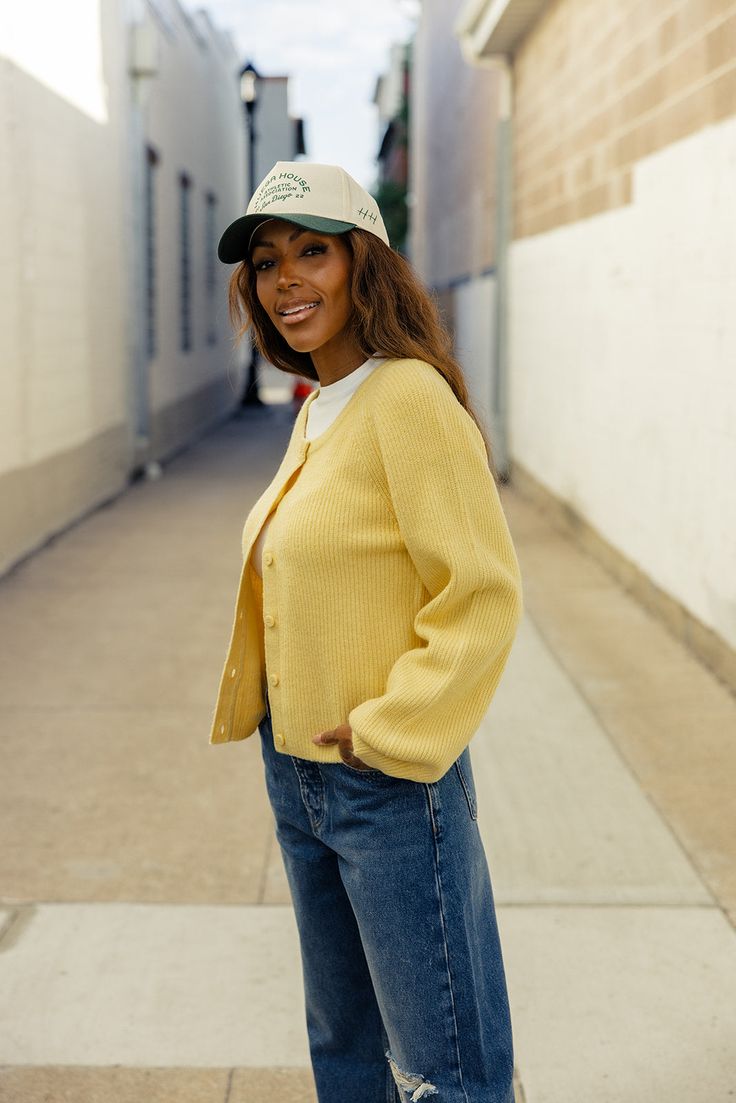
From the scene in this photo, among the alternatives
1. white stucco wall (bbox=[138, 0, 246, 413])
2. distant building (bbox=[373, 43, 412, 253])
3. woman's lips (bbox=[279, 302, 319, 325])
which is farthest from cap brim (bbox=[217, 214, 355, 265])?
distant building (bbox=[373, 43, 412, 253])

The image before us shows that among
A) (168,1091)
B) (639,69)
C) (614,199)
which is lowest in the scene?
(168,1091)

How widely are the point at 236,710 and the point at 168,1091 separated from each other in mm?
1042

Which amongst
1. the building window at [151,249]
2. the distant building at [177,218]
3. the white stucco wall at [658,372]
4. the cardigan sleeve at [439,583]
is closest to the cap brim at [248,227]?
the cardigan sleeve at [439,583]

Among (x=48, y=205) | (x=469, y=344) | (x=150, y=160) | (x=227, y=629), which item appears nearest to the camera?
(x=227, y=629)

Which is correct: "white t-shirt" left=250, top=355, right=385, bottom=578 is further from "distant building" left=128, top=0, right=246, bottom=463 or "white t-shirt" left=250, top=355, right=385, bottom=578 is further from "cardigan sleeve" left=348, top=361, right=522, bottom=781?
"distant building" left=128, top=0, right=246, bottom=463

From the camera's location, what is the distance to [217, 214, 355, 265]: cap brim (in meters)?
1.81

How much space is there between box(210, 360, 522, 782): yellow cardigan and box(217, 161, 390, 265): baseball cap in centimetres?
23

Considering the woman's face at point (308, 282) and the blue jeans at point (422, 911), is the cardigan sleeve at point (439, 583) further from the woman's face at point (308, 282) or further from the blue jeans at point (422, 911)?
the woman's face at point (308, 282)

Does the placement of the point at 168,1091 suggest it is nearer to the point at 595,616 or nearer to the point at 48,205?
the point at 595,616

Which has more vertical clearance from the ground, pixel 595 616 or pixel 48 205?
pixel 48 205

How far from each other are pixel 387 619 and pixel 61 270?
28.0ft

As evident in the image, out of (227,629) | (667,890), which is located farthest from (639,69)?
(667,890)

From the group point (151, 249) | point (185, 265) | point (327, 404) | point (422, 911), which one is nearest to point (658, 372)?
point (327, 404)

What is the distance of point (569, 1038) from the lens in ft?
9.21
